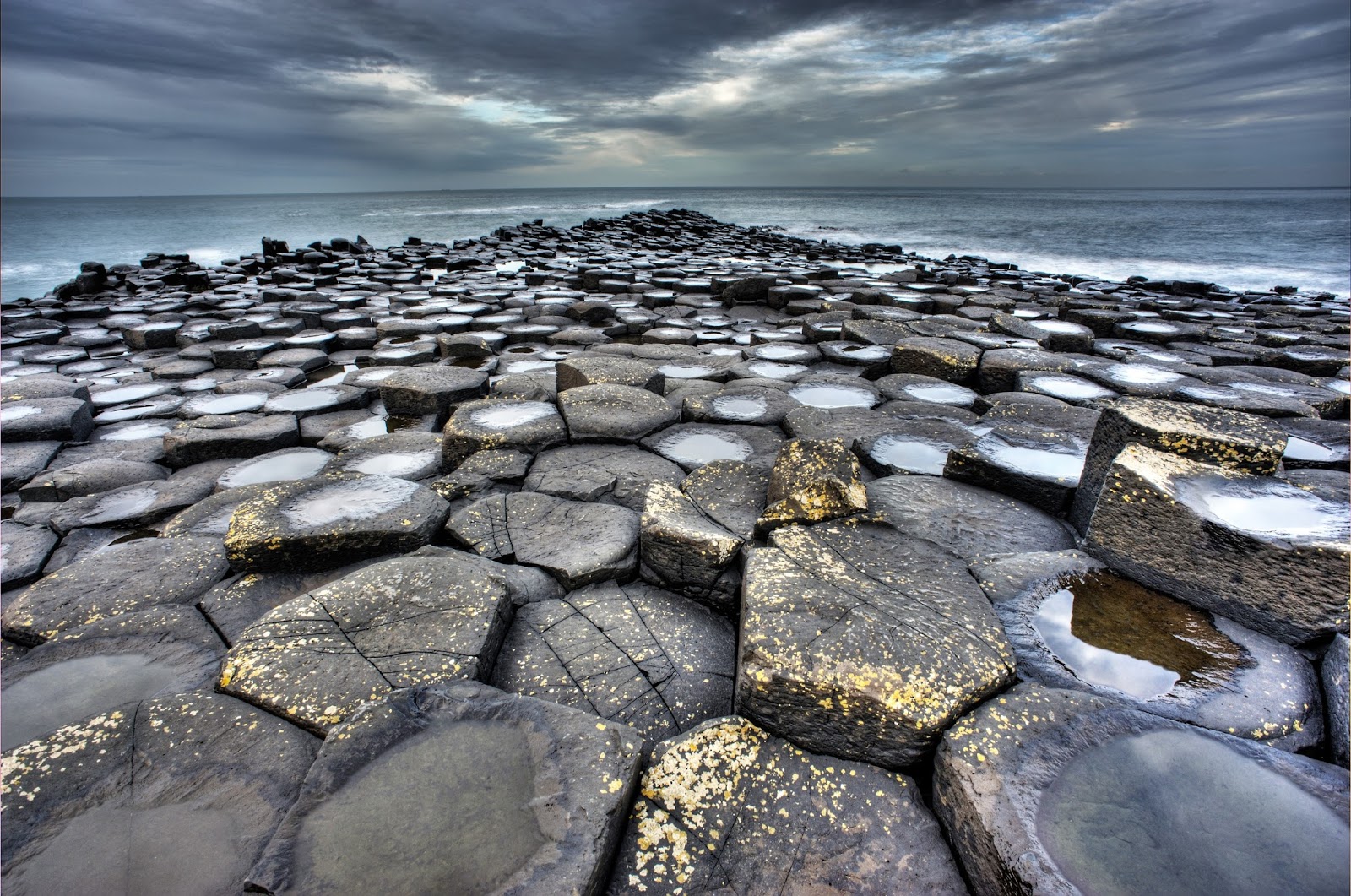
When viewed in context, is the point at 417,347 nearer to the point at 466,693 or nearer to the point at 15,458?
the point at 15,458

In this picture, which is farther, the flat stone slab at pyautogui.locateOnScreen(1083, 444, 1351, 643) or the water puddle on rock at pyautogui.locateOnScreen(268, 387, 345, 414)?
the water puddle on rock at pyautogui.locateOnScreen(268, 387, 345, 414)

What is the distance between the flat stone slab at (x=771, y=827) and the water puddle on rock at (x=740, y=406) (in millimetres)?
2094

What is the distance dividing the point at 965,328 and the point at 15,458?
6.99 meters

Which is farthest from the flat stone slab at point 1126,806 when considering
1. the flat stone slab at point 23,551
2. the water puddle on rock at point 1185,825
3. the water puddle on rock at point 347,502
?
the flat stone slab at point 23,551

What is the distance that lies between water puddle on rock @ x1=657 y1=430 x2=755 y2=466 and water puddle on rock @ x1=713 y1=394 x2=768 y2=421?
0.19 meters

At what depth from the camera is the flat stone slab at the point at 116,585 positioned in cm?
181

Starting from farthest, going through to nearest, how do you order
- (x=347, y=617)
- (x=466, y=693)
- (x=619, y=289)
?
(x=619, y=289) < (x=347, y=617) < (x=466, y=693)

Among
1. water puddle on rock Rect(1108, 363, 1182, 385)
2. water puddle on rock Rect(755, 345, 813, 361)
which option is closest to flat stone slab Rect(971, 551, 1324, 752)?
water puddle on rock Rect(1108, 363, 1182, 385)

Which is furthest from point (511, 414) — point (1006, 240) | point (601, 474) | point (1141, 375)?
point (1006, 240)

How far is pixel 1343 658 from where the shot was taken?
145 centimetres

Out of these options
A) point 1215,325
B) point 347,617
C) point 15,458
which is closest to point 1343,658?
point 347,617

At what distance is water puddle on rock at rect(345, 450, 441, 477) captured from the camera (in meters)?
2.81

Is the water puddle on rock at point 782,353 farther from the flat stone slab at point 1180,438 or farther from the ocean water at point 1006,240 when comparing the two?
the ocean water at point 1006,240

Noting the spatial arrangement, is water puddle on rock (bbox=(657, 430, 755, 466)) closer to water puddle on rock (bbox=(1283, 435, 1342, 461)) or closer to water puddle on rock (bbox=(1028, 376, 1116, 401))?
water puddle on rock (bbox=(1028, 376, 1116, 401))
